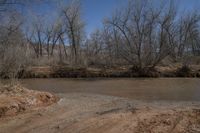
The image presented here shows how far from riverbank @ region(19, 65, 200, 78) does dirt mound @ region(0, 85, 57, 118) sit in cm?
1713

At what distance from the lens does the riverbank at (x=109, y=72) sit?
26609 mm

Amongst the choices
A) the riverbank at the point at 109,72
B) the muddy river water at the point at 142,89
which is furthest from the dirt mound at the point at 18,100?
the riverbank at the point at 109,72

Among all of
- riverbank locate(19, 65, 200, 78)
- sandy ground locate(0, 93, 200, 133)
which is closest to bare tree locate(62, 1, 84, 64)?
riverbank locate(19, 65, 200, 78)

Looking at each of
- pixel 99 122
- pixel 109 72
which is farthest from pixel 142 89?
pixel 109 72

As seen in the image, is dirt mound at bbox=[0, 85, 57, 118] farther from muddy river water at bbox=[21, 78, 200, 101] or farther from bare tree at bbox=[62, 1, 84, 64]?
bare tree at bbox=[62, 1, 84, 64]

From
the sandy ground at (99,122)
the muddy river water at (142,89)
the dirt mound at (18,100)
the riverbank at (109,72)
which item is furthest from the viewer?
the riverbank at (109,72)

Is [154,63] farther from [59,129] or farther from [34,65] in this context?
[59,129]

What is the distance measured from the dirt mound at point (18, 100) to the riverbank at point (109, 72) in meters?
17.1

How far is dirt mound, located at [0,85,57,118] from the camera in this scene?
341 inches

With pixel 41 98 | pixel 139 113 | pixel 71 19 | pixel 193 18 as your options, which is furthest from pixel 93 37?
pixel 139 113

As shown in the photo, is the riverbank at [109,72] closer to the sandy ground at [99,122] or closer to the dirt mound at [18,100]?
the dirt mound at [18,100]

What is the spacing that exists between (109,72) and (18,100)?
63.1 ft

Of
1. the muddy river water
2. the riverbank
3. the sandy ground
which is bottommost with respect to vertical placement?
the sandy ground

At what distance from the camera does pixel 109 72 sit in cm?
2817
